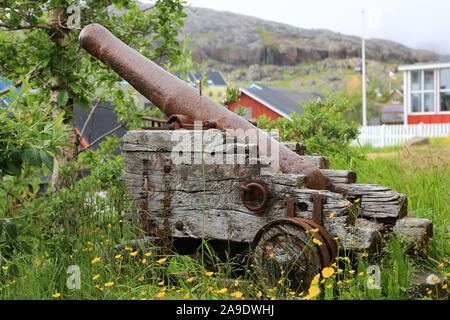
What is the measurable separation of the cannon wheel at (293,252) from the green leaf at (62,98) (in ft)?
8.67

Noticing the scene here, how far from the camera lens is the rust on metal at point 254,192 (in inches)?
114

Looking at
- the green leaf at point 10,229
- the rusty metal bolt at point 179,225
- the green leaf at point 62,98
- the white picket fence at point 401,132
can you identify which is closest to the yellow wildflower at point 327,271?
the rusty metal bolt at point 179,225

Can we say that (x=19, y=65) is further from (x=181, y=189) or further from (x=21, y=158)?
(x=181, y=189)

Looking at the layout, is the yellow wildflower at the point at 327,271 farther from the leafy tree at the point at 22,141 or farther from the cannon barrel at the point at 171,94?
the leafy tree at the point at 22,141

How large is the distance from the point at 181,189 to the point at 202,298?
106 centimetres

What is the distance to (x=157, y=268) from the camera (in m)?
2.78

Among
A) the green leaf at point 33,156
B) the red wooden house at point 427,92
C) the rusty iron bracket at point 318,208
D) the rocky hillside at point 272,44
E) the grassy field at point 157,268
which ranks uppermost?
the rocky hillside at point 272,44

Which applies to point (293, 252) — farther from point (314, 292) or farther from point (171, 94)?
point (171, 94)

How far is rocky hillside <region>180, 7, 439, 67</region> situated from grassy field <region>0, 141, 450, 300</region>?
112 m

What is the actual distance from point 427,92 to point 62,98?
2204 centimetres

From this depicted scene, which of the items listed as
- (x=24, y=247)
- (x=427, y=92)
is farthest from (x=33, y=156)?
(x=427, y=92)
